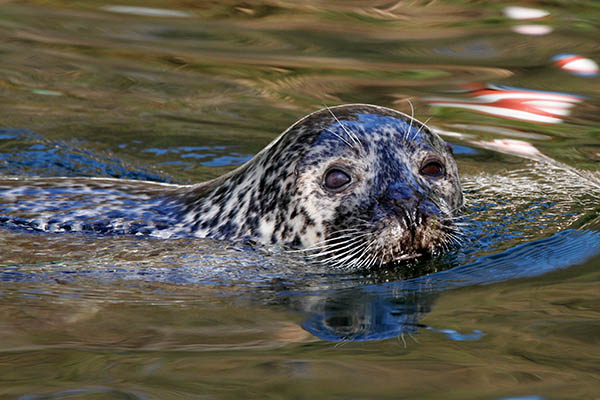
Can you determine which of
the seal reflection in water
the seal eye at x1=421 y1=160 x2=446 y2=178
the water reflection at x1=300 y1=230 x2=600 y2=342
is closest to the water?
the water reflection at x1=300 y1=230 x2=600 y2=342

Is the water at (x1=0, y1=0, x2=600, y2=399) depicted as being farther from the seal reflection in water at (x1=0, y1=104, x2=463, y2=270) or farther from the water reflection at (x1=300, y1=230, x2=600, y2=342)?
the seal reflection in water at (x1=0, y1=104, x2=463, y2=270)

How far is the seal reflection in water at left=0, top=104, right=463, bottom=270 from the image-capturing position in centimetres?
456

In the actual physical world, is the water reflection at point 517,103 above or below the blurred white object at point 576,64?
below

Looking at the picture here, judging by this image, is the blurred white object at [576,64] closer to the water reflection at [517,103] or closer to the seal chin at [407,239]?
the water reflection at [517,103]

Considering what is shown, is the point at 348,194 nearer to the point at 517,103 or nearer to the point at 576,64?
the point at 517,103

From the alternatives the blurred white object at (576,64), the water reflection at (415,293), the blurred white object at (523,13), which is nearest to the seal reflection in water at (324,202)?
the water reflection at (415,293)

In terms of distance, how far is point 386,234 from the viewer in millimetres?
4500

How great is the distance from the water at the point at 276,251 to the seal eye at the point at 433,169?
1.30 ft

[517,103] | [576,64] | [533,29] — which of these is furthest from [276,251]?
[533,29]

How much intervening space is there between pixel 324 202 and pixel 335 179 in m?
0.13

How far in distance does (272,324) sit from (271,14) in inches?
302

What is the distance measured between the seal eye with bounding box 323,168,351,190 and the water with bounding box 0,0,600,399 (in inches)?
16.7

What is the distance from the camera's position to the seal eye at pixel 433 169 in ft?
16.2

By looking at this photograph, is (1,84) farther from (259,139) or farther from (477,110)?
(477,110)
